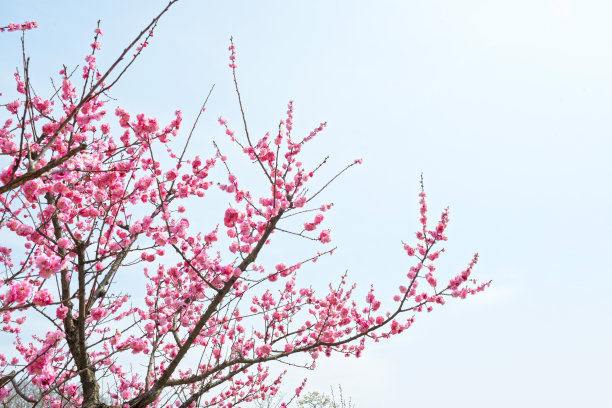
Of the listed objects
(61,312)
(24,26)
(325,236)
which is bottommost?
(61,312)

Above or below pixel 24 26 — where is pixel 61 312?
below

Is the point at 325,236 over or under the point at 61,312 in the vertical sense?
over

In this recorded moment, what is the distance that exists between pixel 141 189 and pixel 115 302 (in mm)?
3166

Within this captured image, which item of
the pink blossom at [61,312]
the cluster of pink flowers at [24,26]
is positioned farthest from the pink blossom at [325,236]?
the cluster of pink flowers at [24,26]

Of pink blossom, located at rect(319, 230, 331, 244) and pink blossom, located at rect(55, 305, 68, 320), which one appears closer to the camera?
pink blossom, located at rect(55, 305, 68, 320)

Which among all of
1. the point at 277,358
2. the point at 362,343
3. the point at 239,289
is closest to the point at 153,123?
the point at 239,289

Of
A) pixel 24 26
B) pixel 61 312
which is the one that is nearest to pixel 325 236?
pixel 61 312

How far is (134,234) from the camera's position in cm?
530

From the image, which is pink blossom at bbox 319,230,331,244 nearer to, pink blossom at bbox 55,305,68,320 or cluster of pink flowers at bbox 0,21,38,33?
pink blossom at bbox 55,305,68,320

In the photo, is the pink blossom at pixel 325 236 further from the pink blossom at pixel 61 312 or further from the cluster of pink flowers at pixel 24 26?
the cluster of pink flowers at pixel 24 26

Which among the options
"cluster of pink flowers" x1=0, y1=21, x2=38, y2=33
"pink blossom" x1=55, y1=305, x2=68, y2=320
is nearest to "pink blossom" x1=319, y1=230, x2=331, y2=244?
"pink blossom" x1=55, y1=305, x2=68, y2=320

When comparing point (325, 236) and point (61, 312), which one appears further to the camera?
point (325, 236)

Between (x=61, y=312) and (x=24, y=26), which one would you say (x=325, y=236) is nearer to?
(x=61, y=312)

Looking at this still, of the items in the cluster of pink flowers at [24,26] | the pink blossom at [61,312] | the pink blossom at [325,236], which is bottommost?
the pink blossom at [61,312]
